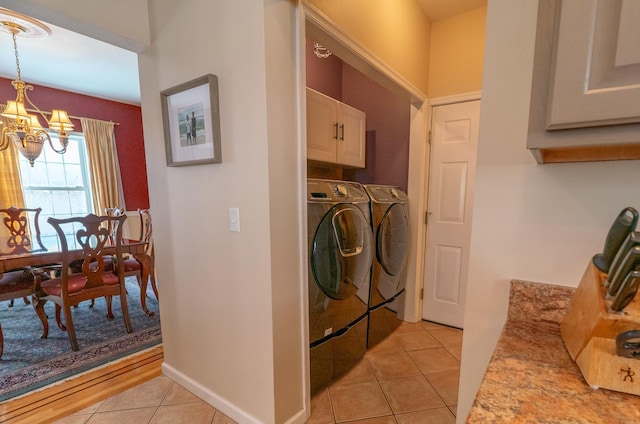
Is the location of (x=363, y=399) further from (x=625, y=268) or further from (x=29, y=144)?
(x=29, y=144)

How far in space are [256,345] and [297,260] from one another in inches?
18.3

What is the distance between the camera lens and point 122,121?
15.3ft

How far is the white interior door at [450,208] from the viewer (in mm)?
2426

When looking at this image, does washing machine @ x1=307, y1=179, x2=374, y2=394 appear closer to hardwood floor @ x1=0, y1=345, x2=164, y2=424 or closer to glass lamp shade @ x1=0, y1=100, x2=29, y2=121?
hardwood floor @ x1=0, y1=345, x2=164, y2=424

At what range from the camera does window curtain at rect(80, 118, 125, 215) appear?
167 inches

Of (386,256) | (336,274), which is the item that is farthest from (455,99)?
(336,274)

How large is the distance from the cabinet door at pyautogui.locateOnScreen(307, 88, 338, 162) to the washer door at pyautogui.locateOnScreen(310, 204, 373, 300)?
1.99 feet

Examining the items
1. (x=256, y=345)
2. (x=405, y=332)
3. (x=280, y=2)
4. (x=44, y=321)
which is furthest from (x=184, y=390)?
(x=280, y=2)

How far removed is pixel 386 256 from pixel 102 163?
4.58m

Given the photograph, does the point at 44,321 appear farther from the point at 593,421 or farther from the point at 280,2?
the point at 593,421

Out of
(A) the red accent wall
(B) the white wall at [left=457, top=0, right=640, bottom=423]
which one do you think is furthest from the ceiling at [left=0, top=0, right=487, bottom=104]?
(B) the white wall at [left=457, top=0, right=640, bottom=423]

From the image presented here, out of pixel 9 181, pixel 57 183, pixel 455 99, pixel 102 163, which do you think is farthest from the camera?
pixel 102 163

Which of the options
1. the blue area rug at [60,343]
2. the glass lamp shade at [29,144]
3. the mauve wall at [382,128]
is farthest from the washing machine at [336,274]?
the glass lamp shade at [29,144]

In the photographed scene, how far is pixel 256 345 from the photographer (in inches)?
54.9
